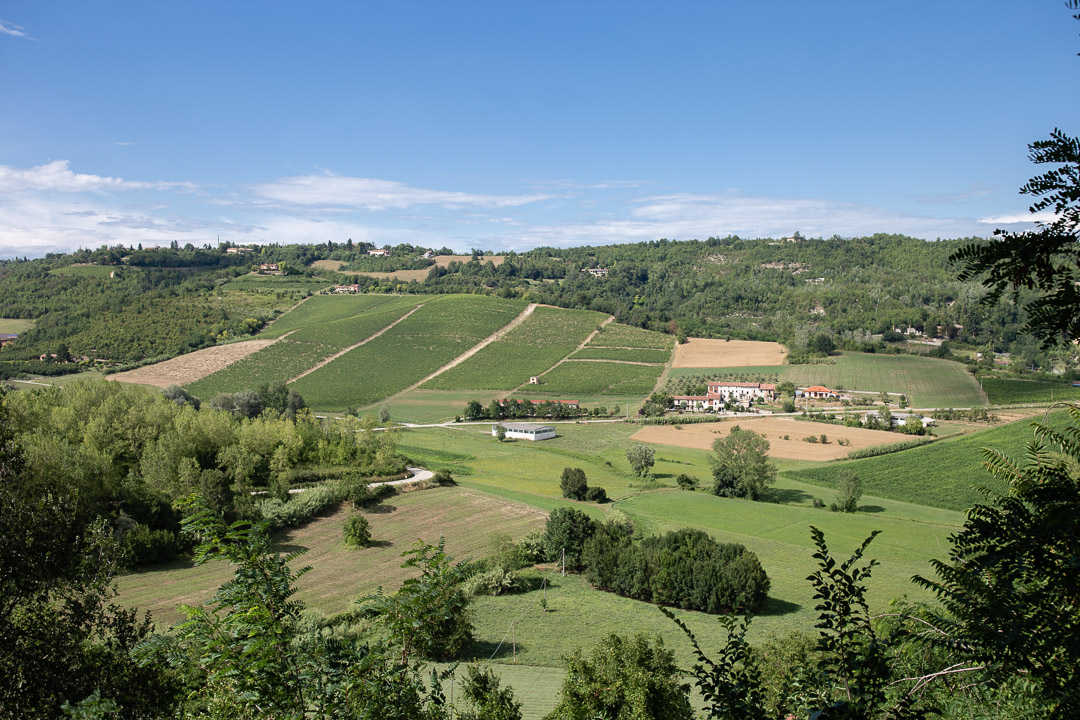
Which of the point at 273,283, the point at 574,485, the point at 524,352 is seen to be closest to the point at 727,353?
the point at 524,352

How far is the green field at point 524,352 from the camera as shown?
85.6 meters

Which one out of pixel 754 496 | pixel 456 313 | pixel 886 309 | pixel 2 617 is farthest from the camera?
pixel 886 309

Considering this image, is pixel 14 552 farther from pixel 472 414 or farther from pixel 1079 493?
pixel 472 414

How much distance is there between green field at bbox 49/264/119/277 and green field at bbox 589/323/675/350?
9452 cm

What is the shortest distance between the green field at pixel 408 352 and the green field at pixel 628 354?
17524 mm

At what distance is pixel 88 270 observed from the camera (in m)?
122

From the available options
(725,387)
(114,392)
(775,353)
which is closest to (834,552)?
(114,392)

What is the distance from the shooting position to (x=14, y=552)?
8.30m

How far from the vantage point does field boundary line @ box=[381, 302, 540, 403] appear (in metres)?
85.4

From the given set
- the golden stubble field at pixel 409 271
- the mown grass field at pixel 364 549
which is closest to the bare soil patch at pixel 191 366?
the mown grass field at pixel 364 549

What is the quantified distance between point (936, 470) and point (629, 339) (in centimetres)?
→ 6085

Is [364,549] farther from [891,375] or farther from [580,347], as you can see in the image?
[891,375]

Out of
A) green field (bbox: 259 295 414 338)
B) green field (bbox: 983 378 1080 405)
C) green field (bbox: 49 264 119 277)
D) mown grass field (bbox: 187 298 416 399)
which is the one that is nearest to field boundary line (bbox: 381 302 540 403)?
mown grass field (bbox: 187 298 416 399)

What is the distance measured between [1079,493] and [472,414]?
69578mm
